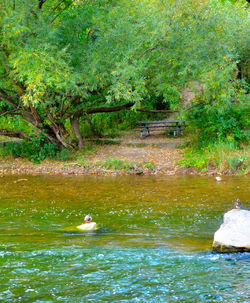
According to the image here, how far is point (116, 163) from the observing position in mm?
15594

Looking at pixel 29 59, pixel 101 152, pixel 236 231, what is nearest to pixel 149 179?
pixel 101 152

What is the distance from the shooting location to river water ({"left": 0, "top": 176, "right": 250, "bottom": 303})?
210 inches

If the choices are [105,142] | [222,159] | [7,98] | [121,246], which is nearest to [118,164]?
[222,159]

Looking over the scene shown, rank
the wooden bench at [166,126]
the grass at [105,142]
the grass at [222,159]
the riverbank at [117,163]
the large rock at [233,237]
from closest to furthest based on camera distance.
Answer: the large rock at [233,237], the grass at [222,159], the riverbank at [117,163], the grass at [105,142], the wooden bench at [166,126]

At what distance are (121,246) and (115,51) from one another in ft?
28.7

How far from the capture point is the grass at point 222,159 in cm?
1454

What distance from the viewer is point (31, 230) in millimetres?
8320

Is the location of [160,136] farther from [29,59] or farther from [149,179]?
[29,59]

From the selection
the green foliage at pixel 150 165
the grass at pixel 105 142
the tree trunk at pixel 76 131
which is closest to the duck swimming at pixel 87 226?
the green foliage at pixel 150 165

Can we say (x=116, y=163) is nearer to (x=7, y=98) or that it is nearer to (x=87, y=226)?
(x=7, y=98)

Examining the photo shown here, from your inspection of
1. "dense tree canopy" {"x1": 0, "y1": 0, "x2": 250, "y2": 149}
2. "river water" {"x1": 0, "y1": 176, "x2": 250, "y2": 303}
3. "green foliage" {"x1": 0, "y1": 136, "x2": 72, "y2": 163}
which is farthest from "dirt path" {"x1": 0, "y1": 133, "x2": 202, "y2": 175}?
"river water" {"x1": 0, "y1": 176, "x2": 250, "y2": 303}

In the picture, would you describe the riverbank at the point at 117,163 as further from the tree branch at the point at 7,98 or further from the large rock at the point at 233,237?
the large rock at the point at 233,237

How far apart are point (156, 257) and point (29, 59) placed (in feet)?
28.8

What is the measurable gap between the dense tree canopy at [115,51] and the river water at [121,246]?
3681 millimetres
